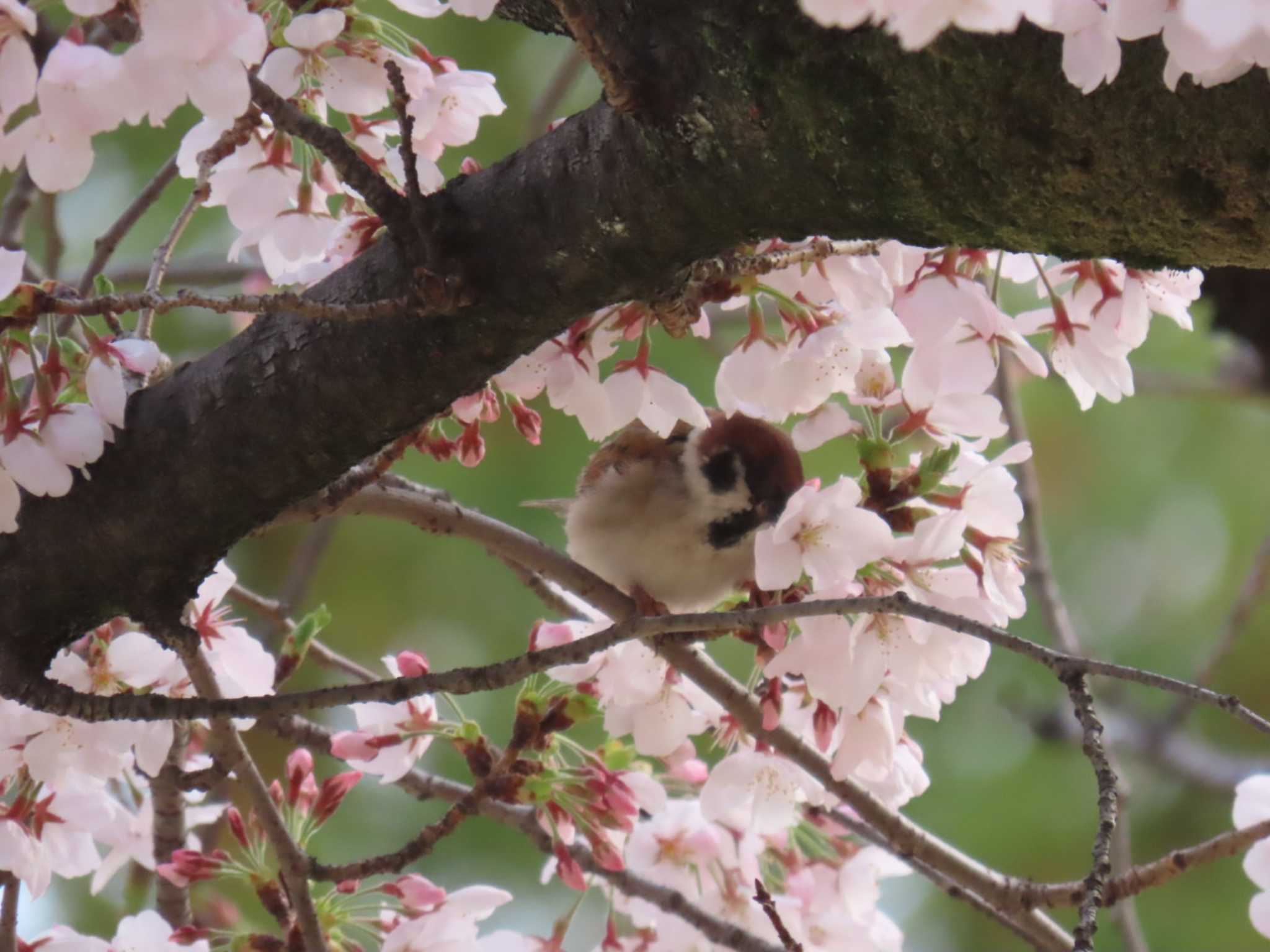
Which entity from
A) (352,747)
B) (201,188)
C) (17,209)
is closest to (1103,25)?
(201,188)

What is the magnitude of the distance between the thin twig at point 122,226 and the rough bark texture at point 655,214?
456 millimetres

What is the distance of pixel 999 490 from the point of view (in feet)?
4.19

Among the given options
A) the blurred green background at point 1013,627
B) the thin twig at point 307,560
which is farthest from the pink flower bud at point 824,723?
the blurred green background at point 1013,627

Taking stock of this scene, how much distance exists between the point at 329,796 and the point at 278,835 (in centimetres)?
22

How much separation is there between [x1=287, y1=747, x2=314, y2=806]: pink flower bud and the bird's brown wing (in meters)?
0.71

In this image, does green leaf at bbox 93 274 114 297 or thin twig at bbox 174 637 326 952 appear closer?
green leaf at bbox 93 274 114 297

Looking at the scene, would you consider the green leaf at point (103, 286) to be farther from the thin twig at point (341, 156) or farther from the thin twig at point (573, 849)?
the thin twig at point (573, 849)

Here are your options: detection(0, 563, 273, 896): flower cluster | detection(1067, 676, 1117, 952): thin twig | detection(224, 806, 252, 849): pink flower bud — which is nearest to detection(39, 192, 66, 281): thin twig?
detection(0, 563, 273, 896): flower cluster

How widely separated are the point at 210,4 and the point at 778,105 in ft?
1.16

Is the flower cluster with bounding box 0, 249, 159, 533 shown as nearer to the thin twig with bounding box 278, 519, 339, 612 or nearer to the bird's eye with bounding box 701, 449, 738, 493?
the bird's eye with bounding box 701, 449, 738, 493

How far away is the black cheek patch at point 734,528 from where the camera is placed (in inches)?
74.1

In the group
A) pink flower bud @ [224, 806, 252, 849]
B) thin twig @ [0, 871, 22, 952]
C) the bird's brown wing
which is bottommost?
thin twig @ [0, 871, 22, 952]

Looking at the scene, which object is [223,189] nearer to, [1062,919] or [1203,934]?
A: [1062,919]

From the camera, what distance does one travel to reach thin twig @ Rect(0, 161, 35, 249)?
186 centimetres
